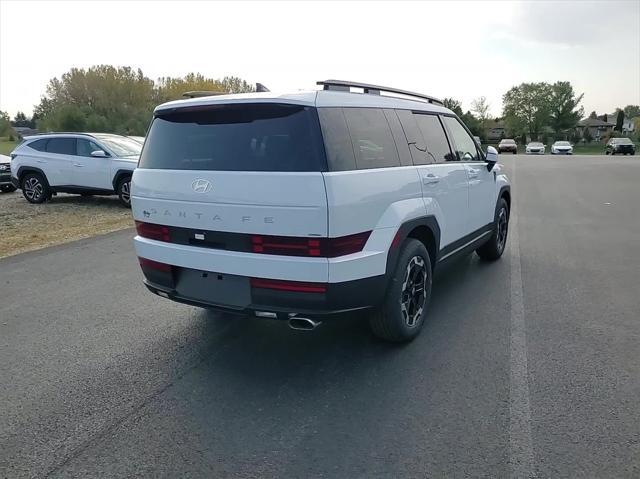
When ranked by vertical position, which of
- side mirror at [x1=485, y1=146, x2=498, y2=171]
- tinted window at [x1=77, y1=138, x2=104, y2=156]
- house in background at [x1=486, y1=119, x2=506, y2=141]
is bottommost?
side mirror at [x1=485, y1=146, x2=498, y2=171]

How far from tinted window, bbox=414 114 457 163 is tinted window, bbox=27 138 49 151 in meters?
11.0

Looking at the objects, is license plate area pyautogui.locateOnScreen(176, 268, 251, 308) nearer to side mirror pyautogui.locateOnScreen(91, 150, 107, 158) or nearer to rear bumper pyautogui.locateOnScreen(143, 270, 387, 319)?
rear bumper pyautogui.locateOnScreen(143, 270, 387, 319)

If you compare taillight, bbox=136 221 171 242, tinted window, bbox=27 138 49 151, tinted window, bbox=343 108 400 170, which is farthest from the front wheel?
tinted window, bbox=343 108 400 170

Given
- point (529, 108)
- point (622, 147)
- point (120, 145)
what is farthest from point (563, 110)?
point (120, 145)

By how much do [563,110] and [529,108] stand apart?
19.9 ft

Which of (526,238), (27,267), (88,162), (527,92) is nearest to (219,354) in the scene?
(27,267)

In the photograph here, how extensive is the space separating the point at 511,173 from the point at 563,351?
57.0 feet

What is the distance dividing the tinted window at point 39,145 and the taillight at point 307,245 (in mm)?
11376

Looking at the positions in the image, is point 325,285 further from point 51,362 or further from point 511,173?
point 511,173

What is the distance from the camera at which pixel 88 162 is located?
38.0ft

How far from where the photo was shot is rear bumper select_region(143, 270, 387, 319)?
10.2ft

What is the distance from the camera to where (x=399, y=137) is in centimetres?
398

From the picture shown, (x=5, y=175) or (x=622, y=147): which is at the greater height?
(x=622, y=147)

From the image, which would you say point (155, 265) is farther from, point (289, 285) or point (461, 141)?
point (461, 141)
